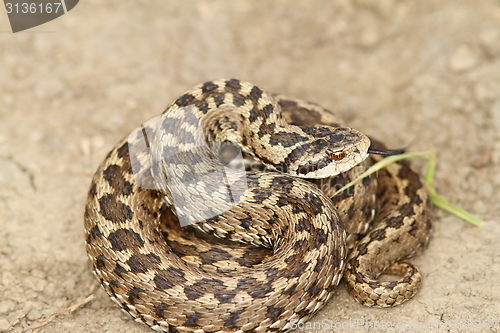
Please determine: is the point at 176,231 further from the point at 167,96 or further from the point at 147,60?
the point at 147,60

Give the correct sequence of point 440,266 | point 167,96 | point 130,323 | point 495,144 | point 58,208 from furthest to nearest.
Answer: point 167,96, point 495,144, point 58,208, point 440,266, point 130,323

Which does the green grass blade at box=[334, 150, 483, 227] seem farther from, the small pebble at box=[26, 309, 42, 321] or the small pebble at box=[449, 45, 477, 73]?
the small pebble at box=[26, 309, 42, 321]

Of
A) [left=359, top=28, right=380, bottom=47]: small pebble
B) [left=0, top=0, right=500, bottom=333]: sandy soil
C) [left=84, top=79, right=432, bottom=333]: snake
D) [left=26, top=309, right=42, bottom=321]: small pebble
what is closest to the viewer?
[left=84, top=79, right=432, bottom=333]: snake

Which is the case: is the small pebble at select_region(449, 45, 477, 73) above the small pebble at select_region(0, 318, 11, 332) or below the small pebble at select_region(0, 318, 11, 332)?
above

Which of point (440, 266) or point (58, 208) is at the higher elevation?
point (58, 208)

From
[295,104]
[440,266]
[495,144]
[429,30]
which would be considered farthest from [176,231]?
[429,30]

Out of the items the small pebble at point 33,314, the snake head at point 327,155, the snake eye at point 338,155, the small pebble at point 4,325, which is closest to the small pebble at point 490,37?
the snake head at point 327,155

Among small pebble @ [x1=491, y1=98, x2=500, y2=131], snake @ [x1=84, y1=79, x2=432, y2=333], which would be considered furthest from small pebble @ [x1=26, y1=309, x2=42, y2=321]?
small pebble @ [x1=491, y1=98, x2=500, y2=131]
